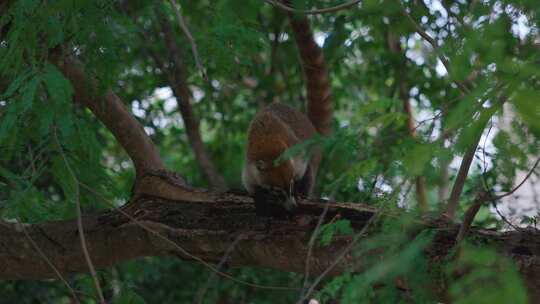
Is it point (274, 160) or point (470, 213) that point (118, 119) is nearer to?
point (274, 160)

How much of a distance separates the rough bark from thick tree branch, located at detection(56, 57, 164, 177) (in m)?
0.29

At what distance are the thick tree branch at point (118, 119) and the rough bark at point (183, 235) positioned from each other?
0.29m

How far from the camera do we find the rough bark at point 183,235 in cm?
404

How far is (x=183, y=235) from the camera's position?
13.9ft

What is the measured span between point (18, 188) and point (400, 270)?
303cm

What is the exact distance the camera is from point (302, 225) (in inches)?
162

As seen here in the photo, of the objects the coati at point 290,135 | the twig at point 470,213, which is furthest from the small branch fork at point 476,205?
the coati at point 290,135

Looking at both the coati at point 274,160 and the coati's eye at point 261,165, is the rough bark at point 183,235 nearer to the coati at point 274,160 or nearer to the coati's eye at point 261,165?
the coati at point 274,160

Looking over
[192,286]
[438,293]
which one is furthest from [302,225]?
[192,286]

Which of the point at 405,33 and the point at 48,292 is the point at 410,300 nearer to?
the point at 405,33

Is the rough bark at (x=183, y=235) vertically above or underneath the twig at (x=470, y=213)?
underneath

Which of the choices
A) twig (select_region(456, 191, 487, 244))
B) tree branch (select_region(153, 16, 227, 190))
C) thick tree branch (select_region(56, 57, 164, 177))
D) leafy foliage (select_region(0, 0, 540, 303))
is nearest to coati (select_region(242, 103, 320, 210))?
leafy foliage (select_region(0, 0, 540, 303))

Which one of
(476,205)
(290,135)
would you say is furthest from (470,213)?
(290,135)

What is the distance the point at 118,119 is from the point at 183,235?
1132 millimetres
